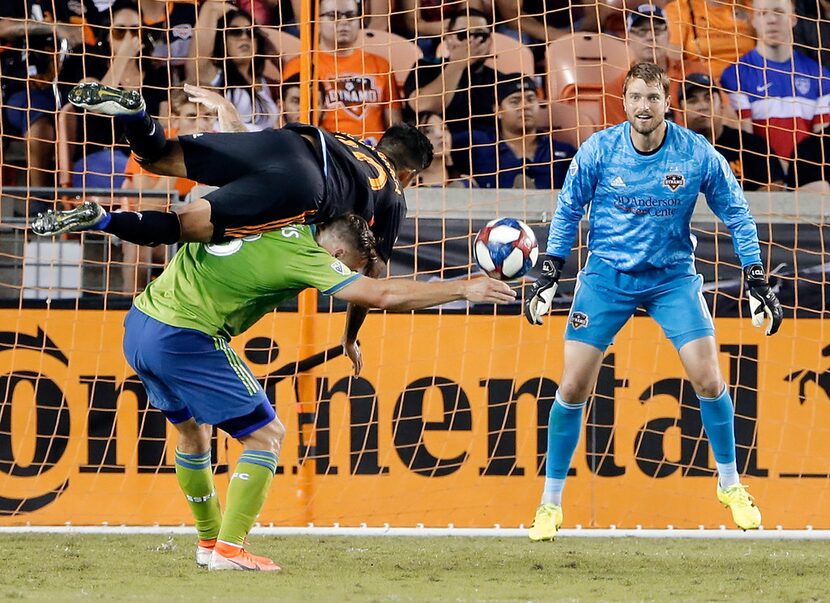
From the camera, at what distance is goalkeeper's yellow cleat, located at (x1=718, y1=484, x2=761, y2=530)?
609 centimetres

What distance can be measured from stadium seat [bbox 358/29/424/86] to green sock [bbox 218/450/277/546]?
4343 millimetres

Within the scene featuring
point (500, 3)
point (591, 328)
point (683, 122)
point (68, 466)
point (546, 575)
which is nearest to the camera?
point (546, 575)

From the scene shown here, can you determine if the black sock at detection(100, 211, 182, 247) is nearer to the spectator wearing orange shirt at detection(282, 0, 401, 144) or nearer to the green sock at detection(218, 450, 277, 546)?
the green sock at detection(218, 450, 277, 546)

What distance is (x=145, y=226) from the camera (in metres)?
5.40

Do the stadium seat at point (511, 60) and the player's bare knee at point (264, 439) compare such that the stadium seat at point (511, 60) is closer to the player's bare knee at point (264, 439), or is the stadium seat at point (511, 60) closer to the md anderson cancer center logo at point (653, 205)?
the md anderson cancer center logo at point (653, 205)

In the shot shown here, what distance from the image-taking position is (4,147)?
9.55 metres

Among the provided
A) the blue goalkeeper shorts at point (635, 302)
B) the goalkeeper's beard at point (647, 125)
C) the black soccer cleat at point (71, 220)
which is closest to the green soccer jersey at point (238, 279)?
the black soccer cleat at point (71, 220)

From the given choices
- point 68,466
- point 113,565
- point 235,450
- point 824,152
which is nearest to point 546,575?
point 113,565

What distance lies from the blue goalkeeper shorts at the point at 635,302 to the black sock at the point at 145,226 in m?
2.07

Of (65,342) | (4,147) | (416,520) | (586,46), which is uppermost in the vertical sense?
(586,46)

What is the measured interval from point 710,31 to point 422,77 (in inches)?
85.4

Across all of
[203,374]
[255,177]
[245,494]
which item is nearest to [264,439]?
[245,494]

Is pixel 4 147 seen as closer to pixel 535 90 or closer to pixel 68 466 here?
pixel 68 466

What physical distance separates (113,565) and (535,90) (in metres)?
4.94
